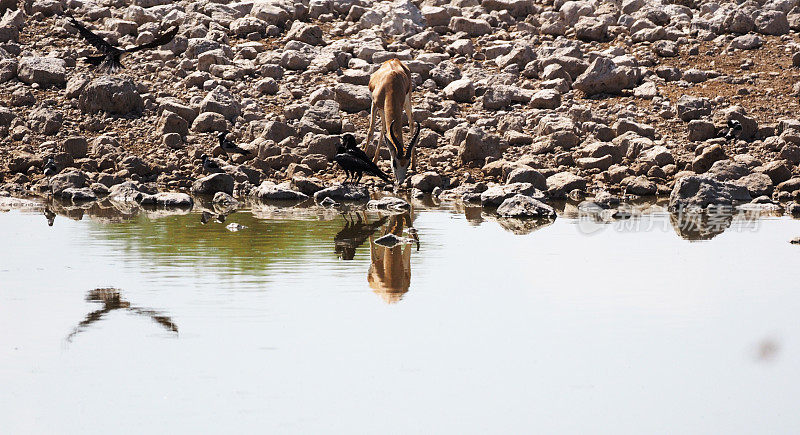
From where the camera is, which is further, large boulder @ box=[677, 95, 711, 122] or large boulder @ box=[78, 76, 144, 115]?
large boulder @ box=[78, 76, 144, 115]

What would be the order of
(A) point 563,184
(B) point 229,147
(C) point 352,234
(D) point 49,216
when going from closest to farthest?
(C) point 352,234
(D) point 49,216
(A) point 563,184
(B) point 229,147

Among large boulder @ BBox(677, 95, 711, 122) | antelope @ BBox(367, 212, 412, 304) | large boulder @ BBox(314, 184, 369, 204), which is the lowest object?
antelope @ BBox(367, 212, 412, 304)

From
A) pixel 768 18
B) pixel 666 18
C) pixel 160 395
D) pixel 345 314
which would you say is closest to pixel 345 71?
pixel 666 18

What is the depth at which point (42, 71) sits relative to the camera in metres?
21.5

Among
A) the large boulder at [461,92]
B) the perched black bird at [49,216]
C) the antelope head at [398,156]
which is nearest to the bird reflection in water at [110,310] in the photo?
the perched black bird at [49,216]

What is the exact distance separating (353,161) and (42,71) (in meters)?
8.24

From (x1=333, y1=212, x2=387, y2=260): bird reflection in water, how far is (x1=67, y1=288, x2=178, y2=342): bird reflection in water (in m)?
2.72

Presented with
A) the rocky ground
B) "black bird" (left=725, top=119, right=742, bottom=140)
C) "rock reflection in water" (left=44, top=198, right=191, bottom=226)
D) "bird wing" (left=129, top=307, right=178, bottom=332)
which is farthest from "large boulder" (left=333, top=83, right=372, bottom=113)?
"bird wing" (left=129, top=307, right=178, bottom=332)

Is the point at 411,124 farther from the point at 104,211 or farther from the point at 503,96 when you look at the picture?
the point at 104,211

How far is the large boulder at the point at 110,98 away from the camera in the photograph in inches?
799

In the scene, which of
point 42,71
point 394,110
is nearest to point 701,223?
point 394,110

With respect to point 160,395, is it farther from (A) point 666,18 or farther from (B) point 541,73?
(A) point 666,18

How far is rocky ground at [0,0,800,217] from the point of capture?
17.2 metres

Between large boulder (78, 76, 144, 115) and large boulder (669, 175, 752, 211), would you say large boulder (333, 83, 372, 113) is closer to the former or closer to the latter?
large boulder (78, 76, 144, 115)
